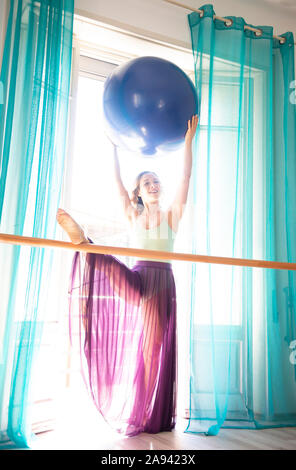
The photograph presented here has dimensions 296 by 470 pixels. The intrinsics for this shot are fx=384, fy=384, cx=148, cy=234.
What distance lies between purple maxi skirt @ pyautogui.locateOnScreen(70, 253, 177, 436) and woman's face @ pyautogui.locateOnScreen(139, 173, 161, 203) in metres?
0.37

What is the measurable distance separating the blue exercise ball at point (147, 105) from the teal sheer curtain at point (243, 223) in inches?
22.0

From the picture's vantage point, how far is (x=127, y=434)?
1816 millimetres

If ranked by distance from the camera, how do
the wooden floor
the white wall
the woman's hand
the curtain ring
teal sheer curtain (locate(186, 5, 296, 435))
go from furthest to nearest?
the curtain ring
the white wall
teal sheer curtain (locate(186, 5, 296, 435))
the woman's hand
the wooden floor

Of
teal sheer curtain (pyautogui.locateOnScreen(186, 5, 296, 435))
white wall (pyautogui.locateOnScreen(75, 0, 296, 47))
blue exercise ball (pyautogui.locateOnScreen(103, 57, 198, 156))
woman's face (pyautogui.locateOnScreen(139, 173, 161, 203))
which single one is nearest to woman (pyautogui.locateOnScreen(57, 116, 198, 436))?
woman's face (pyautogui.locateOnScreen(139, 173, 161, 203))

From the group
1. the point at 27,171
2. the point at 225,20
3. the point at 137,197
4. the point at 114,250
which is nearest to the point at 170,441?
the point at 114,250

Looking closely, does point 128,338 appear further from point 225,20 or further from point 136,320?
point 225,20

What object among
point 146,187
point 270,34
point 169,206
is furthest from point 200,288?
point 270,34

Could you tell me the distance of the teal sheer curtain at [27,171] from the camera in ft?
5.85

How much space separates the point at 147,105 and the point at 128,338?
113 cm

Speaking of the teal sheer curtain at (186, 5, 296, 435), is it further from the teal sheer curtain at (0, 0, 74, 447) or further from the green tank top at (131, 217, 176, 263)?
the teal sheer curtain at (0, 0, 74, 447)

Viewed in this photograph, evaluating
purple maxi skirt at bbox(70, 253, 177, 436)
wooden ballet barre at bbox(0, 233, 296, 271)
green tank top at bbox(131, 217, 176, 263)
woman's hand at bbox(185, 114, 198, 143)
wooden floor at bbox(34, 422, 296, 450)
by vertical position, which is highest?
woman's hand at bbox(185, 114, 198, 143)

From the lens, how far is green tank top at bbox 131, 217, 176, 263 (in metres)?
2.11

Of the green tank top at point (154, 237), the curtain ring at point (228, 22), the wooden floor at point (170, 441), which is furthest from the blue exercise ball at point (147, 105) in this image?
the wooden floor at point (170, 441)
